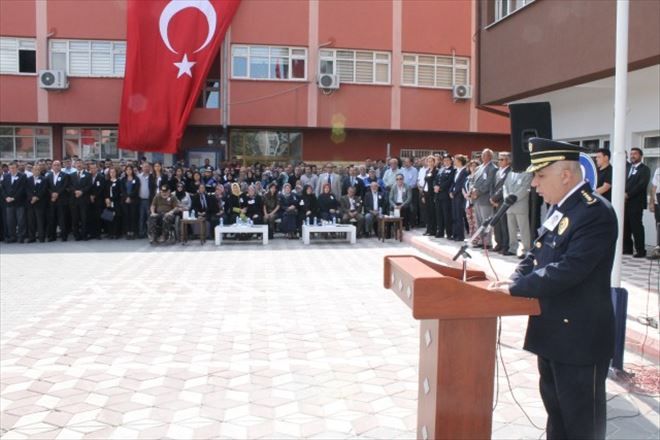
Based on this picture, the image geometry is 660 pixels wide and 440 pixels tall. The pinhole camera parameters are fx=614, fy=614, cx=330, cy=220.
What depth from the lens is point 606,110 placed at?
45.1 ft

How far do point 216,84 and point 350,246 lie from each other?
39.7 feet

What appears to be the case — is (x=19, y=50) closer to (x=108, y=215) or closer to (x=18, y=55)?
(x=18, y=55)

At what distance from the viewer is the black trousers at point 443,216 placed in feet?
46.7

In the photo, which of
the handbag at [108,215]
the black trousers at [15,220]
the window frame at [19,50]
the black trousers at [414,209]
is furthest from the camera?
the window frame at [19,50]

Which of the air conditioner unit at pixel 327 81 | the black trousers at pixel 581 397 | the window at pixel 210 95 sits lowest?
the black trousers at pixel 581 397

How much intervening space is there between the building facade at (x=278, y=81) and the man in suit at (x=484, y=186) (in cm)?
1291

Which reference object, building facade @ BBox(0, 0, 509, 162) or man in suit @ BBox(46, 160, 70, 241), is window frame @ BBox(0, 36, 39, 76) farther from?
man in suit @ BBox(46, 160, 70, 241)

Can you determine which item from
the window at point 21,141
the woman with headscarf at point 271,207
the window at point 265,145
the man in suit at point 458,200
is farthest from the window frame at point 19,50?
the man in suit at point 458,200

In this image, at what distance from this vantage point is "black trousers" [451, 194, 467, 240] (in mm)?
13392

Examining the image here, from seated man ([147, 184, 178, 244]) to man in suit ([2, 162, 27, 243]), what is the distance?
3.24 metres

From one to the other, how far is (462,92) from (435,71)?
1.43 meters

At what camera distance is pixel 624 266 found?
9.93 metres

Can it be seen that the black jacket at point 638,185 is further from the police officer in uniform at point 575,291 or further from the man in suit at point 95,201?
the man in suit at point 95,201

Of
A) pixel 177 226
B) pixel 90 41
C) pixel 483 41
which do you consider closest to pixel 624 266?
pixel 483 41
